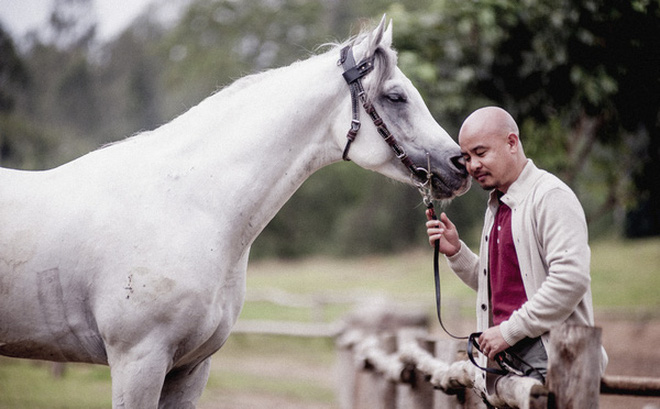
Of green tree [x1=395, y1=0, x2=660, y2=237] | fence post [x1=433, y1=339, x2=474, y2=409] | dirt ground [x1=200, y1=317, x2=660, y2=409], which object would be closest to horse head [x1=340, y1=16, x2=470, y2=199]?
fence post [x1=433, y1=339, x2=474, y2=409]

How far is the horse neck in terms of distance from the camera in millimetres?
2686

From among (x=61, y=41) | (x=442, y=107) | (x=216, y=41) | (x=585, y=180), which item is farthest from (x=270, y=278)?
(x=61, y=41)

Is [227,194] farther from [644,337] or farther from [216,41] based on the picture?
[216,41]

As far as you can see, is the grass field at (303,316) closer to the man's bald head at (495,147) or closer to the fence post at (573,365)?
the man's bald head at (495,147)

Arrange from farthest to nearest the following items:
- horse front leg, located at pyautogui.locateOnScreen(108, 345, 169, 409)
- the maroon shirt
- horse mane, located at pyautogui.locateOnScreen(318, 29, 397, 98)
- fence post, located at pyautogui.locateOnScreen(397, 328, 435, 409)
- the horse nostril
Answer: fence post, located at pyautogui.locateOnScreen(397, 328, 435, 409)
horse mane, located at pyautogui.locateOnScreen(318, 29, 397, 98)
the horse nostril
horse front leg, located at pyautogui.locateOnScreen(108, 345, 169, 409)
the maroon shirt

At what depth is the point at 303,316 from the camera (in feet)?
52.3

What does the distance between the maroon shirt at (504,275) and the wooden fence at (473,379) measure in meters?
0.25

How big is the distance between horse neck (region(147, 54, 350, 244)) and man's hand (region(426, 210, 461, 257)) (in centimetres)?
58

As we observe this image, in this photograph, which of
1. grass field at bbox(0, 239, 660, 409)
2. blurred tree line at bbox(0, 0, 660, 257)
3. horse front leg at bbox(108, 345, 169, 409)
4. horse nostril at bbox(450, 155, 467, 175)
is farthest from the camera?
grass field at bbox(0, 239, 660, 409)

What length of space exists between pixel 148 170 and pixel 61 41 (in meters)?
43.1

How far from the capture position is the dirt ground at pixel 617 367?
297 inches

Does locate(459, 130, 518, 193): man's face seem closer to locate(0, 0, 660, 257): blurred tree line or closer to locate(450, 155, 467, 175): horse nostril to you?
locate(450, 155, 467, 175): horse nostril

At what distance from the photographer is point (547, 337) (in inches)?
84.5

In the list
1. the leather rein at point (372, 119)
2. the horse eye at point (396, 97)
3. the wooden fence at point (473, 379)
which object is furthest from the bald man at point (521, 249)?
the horse eye at point (396, 97)
